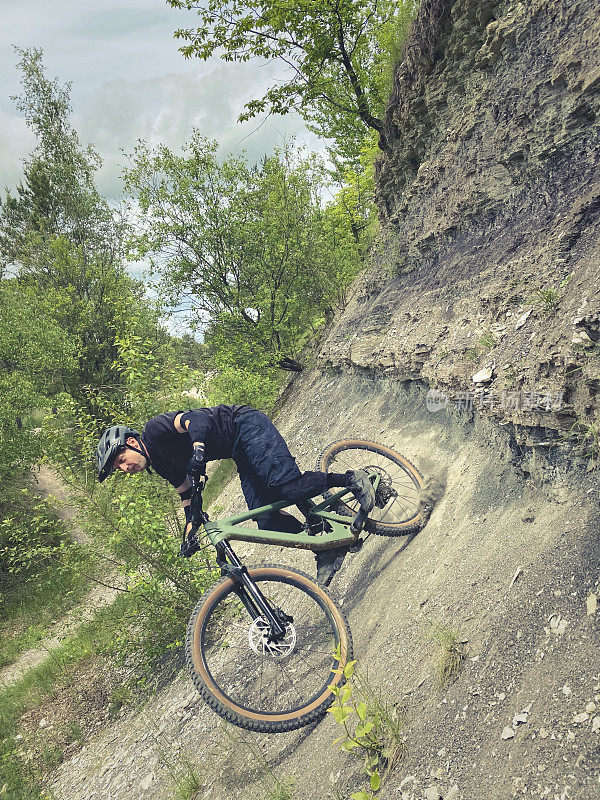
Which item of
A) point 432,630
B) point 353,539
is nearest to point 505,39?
point 353,539

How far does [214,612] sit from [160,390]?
11.7 ft

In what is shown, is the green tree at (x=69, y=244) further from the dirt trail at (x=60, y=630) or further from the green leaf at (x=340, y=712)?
the green leaf at (x=340, y=712)

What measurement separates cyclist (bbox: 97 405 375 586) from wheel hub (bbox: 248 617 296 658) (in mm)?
614

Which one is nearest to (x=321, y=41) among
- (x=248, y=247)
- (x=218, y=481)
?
(x=248, y=247)

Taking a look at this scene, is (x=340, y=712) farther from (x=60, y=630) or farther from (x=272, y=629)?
(x=60, y=630)

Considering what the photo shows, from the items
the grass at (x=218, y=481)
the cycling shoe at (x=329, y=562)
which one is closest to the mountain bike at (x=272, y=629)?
the cycling shoe at (x=329, y=562)

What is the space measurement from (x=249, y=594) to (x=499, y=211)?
5.21m

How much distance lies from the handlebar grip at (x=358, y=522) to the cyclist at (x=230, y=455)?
64 millimetres

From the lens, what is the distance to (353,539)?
4031 mm

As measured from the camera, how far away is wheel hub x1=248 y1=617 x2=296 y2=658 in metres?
3.37

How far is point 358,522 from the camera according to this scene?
407cm

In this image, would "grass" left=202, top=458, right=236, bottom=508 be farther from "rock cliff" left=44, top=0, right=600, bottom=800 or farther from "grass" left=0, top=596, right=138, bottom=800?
"rock cliff" left=44, top=0, right=600, bottom=800

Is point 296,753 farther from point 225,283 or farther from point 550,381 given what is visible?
point 225,283

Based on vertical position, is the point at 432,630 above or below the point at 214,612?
below
